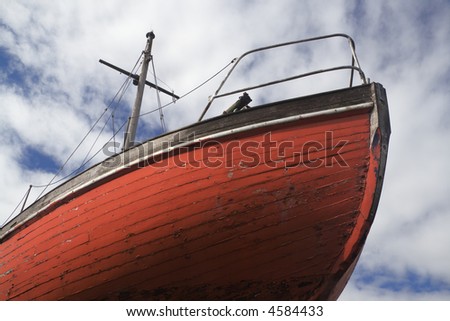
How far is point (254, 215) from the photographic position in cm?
410

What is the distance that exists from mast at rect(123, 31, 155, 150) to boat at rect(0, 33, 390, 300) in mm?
3867

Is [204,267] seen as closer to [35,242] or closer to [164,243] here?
[164,243]

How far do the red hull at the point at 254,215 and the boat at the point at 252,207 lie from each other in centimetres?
1

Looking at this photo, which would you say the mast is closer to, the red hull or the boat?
the boat

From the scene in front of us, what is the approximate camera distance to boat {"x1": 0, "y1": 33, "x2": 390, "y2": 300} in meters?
4.10

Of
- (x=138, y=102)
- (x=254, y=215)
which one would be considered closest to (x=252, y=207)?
(x=254, y=215)

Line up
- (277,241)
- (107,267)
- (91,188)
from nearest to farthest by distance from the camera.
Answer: (277,241)
(107,267)
(91,188)

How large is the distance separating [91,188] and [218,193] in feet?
6.70

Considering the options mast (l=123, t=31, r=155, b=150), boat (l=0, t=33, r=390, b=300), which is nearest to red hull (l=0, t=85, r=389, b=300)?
boat (l=0, t=33, r=390, b=300)

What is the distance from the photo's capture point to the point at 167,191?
4340 mm

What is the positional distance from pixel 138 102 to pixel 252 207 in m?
6.03

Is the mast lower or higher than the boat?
higher

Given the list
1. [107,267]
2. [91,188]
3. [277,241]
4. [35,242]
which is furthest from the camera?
[35,242]
